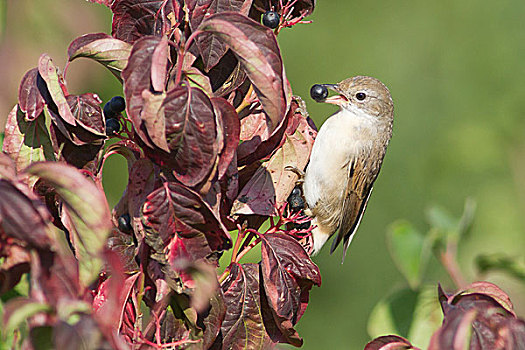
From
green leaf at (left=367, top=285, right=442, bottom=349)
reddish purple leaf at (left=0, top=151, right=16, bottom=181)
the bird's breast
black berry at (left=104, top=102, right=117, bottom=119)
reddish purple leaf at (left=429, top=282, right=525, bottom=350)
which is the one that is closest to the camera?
reddish purple leaf at (left=429, top=282, right=525, bottom=350)

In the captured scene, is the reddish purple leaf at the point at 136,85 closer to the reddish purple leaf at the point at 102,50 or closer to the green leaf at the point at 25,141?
the reddish purple leaf at the point at 102,50

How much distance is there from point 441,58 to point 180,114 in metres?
5.83

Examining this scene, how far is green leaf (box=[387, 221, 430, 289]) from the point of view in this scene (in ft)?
7.54

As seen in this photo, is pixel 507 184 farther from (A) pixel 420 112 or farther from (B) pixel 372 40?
Result: (B) pixel 372 40

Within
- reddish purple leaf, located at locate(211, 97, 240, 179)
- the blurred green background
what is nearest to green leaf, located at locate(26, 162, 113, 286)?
reddish purple leaf, located at locate(211, 97, 240, 179)

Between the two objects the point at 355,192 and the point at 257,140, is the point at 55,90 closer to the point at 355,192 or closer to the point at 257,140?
the point at 257,140

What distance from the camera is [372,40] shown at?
6.78 m

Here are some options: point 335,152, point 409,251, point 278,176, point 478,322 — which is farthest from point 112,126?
point 335,152

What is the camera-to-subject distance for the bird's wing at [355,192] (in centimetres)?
331

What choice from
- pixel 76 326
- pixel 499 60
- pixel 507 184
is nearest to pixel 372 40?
pixel 499 60

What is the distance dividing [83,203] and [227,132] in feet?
1.27

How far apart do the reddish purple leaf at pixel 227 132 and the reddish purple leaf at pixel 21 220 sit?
0.44 meters

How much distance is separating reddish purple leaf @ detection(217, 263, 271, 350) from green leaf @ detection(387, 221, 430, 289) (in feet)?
2.66

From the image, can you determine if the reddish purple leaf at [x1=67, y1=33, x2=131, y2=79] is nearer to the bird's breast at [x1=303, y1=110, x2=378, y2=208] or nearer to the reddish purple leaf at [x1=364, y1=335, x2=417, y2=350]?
the reddish purple leaf at [x1=364, y1=335, x2=417, y2=350]
